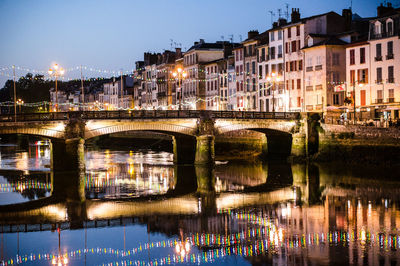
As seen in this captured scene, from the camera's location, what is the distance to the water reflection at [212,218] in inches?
859

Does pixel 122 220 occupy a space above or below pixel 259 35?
below

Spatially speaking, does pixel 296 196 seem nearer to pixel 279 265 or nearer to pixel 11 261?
pixel 279 265

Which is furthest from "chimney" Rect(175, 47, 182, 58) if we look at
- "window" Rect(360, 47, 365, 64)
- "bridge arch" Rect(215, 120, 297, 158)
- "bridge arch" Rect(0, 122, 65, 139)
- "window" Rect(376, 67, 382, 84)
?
"bridge arch" Rect(0, 122, 65, 139)

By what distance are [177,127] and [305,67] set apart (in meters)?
23.5

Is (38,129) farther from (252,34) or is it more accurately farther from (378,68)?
(252,34)

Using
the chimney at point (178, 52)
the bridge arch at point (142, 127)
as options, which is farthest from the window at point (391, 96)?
the chimney at point (178, 52)

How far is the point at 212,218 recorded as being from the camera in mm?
28453

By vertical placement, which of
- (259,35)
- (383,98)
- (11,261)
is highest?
(259,35)

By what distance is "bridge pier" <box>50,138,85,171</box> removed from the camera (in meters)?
46.6

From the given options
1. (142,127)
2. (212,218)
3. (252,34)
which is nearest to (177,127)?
(142,127)

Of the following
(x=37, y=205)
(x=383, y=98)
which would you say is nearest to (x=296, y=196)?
(x=37, y=205)

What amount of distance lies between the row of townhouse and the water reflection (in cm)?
1511

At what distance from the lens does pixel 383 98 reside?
2259 inches

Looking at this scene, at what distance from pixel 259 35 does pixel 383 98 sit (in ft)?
93.1
